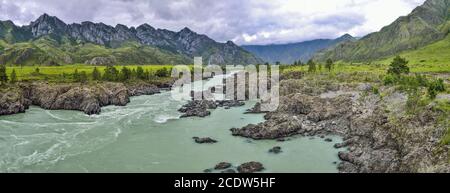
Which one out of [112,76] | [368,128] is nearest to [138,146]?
[368,128]

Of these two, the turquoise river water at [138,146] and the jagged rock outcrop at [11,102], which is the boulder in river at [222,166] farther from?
the jagged rock outcrop at [11,102]

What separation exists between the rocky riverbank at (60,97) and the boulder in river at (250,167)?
171 feet

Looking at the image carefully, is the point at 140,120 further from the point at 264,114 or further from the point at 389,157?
the point at 389,157

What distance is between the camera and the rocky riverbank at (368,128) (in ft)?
137

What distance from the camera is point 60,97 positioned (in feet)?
321

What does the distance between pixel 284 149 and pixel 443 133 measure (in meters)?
20.0

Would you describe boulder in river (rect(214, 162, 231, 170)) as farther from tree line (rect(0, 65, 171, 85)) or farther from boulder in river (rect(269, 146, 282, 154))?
tree line (rect(0, 65, 171, 85))

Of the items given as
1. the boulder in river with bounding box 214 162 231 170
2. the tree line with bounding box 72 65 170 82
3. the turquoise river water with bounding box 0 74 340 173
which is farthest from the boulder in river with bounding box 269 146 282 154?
the tree line with bounding box 72 65 170 82

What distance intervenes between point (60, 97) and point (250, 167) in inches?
2677

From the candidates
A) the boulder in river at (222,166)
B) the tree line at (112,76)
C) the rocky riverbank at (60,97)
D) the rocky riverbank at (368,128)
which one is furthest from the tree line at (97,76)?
the boulder in river at (222,166)

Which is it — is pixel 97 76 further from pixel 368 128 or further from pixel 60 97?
pixel 368 128

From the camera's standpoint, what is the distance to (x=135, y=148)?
189 ft

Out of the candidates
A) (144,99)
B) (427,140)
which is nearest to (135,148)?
(427,140)

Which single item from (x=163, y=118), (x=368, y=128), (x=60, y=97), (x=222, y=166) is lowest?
(x=222, y=166)
